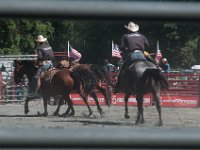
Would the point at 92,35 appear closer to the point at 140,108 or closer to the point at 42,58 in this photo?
the point at 42,58

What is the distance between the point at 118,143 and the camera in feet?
4.00

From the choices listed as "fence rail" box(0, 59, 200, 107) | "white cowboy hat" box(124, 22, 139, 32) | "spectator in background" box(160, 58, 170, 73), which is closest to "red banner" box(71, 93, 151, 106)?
"fence rail" box(0, 59, 200, 107)

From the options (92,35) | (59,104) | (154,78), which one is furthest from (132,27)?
(59,104)

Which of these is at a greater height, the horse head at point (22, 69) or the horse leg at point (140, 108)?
the horse head at point (22, 69)

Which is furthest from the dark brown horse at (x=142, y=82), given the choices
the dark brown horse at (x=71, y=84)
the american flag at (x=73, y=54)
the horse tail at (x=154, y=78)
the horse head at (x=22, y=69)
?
the horse head at (x=22, y=69)

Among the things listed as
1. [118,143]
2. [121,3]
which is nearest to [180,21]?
[121,3]

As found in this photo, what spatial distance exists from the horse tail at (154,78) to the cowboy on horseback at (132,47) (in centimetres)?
6

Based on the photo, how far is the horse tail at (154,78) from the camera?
137cm

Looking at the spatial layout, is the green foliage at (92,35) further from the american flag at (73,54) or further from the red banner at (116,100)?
the red banner at (116,100)

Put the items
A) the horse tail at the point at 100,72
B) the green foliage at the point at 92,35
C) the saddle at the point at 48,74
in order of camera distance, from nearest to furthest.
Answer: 1. the green foliage at the point at 92,35
2. the horse tail at the point at 100,72
3. the saddle at the point at 48,74

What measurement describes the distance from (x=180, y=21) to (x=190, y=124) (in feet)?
1.12

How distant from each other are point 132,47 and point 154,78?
0.14 m

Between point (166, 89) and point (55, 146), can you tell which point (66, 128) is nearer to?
point (55, 146)

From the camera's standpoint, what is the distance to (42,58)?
1.28m
